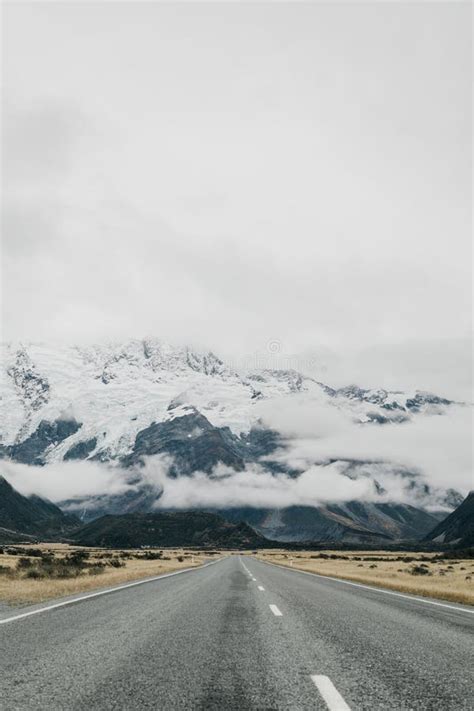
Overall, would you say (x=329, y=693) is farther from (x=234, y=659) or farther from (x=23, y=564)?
(x=23, y=564)

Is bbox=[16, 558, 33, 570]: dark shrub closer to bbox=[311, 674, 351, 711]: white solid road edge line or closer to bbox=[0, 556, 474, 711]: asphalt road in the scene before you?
bbox=[0, 556, 474, 711]: asphalt road

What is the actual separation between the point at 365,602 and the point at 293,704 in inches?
517

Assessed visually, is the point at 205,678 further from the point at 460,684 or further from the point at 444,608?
the point at 444,608

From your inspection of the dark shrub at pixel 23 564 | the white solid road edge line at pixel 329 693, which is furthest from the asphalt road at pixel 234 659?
the dark shrub at pixel 23 564

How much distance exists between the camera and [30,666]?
7.82 metres

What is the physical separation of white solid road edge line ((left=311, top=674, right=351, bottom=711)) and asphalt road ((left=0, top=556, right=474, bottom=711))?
16 mm

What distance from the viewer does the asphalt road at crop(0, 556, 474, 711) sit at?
20.9 ft

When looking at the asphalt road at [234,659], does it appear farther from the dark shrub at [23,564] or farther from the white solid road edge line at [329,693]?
the dark shrub at [23,564]

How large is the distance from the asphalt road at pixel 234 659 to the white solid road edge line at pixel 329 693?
0.02m

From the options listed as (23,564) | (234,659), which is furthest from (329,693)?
(23,564)

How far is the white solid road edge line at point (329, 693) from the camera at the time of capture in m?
6.03

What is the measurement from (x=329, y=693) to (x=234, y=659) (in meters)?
2.36

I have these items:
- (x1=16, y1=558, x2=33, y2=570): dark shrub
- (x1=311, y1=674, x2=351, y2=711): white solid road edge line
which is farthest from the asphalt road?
(x1=16, y1=558, x2=33, y2=570): dark shrub

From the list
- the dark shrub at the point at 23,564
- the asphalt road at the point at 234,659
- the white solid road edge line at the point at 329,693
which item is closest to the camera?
the white solid road edge line at the point at 329,693
